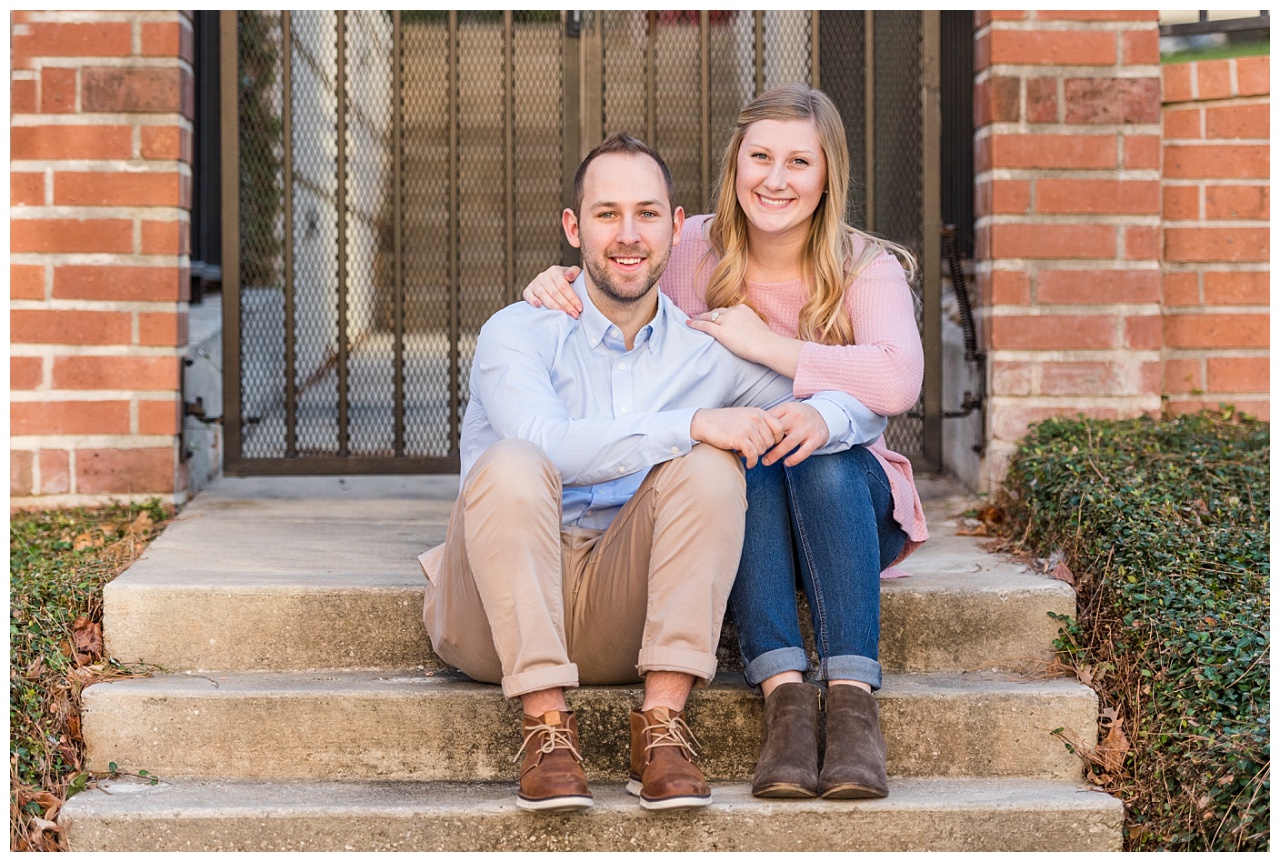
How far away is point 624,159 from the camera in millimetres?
2545

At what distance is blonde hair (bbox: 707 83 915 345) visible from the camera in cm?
274

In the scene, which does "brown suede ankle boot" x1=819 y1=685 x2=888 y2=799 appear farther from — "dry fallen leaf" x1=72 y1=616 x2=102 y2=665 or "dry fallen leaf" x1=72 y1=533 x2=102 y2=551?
"dry fallen leaf" x1=72 y1=533 x2=102 y2=551

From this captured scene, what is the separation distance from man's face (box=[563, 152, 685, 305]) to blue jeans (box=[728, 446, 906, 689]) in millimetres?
448

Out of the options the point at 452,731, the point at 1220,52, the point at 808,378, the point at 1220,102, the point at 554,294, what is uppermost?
the point at 1220,52

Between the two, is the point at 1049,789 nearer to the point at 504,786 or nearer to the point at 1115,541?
the point at 1115,541

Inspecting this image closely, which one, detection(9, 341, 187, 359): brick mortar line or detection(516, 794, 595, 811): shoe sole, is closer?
detection(516, 794, 595, 811): shoe sole

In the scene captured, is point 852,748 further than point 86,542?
No

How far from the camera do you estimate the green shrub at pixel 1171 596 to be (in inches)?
90.6

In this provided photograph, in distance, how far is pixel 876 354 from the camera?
2.62 metres

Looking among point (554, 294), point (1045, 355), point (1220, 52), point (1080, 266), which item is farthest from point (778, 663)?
point (1220, 52)

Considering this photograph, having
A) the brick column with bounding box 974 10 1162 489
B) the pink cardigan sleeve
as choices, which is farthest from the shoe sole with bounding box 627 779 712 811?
the brick column with bounding box 974 10 1162 489

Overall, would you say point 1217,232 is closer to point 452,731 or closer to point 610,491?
point 610,491

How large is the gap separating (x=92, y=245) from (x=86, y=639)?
1189 mm

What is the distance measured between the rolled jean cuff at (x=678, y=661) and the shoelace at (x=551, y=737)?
171 millimetres
